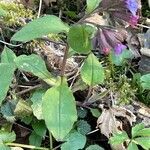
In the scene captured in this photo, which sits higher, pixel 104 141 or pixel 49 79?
pixel 49 79

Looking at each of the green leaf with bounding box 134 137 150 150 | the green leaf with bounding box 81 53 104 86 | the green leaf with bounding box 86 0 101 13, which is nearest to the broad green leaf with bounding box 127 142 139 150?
the green leaf with bounding box 134 137 150 150

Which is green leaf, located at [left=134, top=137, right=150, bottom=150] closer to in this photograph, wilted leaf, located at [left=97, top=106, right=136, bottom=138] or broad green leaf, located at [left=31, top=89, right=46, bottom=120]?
wilted leaf, located at [left=97, top=106, right=136, bottom=138]

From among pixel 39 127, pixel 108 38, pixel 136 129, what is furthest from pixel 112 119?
pixel 108 38

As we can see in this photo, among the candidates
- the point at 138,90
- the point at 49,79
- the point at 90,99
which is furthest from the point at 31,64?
the point at 138,90

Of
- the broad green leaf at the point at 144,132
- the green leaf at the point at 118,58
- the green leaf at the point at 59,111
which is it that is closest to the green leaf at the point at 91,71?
the green leaf at the point at 59,111

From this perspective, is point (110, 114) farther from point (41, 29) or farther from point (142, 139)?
point (41, 29)

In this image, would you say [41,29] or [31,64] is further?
[31,64]
